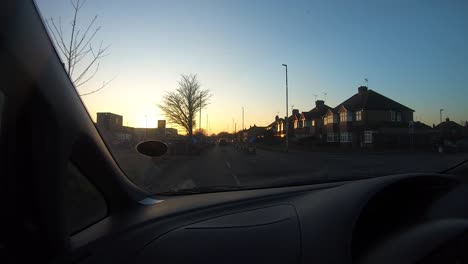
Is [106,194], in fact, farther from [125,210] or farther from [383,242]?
[383,242]

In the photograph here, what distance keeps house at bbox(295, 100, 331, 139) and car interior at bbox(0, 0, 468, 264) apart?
6221 centimetres

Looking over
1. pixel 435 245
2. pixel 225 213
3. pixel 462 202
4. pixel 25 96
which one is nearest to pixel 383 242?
pixel 435 245

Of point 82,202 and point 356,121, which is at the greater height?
point 356,121

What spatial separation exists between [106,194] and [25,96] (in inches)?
47.4

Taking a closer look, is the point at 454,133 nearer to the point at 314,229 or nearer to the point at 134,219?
the point at 314,229

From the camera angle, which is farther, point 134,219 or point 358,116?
point 358,116

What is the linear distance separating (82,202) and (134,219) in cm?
44

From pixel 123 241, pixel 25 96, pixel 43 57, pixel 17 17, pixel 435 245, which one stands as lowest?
pixel 123 241

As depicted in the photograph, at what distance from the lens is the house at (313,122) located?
6643 centimetres

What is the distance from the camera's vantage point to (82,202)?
8.80 ft

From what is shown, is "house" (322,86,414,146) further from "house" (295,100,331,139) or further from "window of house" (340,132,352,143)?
"house" (295,100,331,139)

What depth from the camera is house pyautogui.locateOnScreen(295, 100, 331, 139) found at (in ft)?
218

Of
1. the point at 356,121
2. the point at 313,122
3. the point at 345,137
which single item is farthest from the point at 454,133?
the point at 313,122

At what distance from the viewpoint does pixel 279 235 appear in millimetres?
1965
